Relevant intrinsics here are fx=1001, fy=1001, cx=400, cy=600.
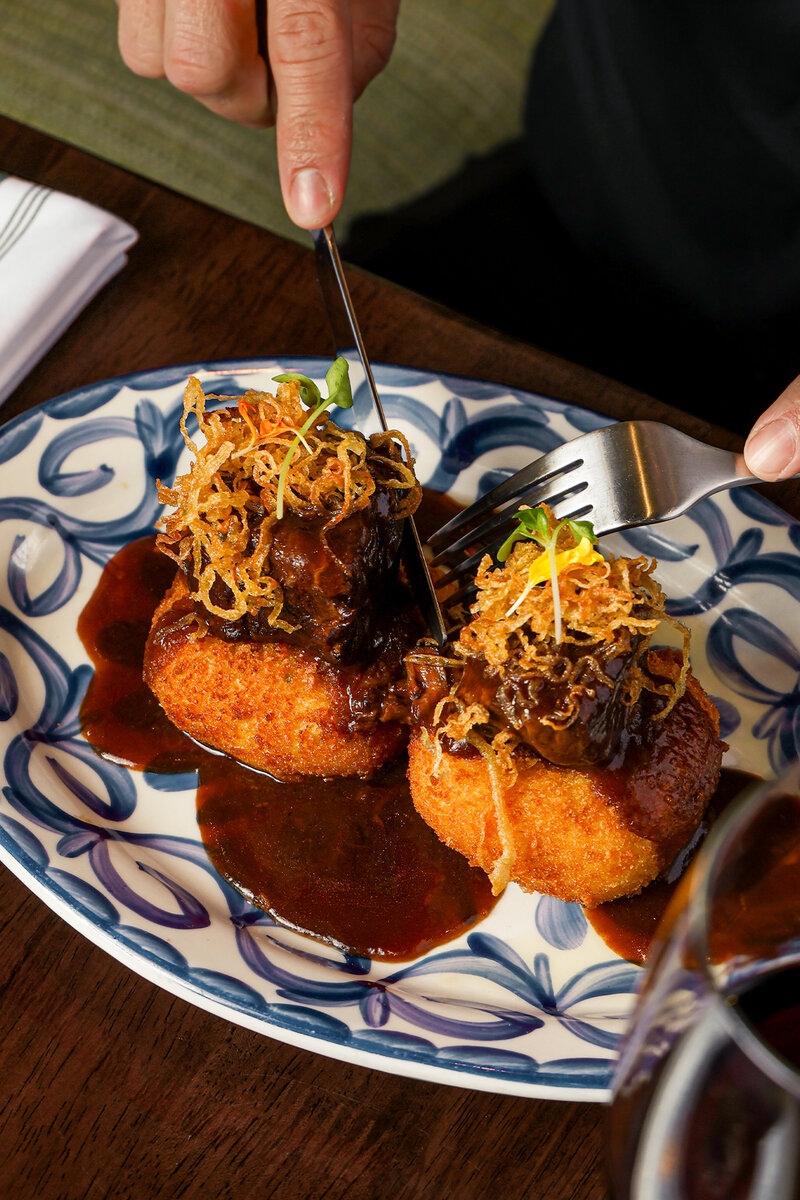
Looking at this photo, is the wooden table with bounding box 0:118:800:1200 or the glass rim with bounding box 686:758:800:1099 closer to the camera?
the glass rim with bounding box 686:758:800:1099

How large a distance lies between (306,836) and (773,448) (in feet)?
3.35

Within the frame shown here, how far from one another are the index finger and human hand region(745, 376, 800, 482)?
88 cm

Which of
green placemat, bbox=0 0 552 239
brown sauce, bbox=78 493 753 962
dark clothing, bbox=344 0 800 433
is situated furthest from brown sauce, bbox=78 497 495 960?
green placemat, bbox=0 0 552 239

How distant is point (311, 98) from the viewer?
6.15ft

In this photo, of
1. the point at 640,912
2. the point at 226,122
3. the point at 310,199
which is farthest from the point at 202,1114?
the point at 226,122

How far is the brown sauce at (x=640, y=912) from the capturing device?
64.3 inches

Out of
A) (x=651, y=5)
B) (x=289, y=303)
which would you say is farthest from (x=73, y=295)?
(x=651, y=5)

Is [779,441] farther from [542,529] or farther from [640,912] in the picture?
[640,912]

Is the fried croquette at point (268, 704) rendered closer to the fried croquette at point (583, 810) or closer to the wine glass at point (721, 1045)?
the fried croquette at point (583, 810)

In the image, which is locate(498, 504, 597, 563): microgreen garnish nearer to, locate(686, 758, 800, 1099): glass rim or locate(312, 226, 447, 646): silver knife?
locate(312, 226, 447, 646): silver knife

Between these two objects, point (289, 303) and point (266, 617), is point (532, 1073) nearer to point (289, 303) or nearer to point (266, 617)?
point (266, 617)

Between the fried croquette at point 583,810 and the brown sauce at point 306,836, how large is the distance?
123mm

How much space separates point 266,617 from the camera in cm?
170

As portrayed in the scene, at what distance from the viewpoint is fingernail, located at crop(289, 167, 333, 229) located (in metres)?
1.86
